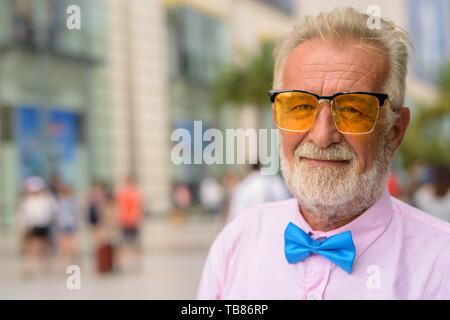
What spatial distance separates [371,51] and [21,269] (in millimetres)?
9838

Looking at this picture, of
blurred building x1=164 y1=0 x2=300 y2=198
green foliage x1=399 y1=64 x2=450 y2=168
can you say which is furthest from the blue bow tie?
green foliage x1=399 y1=64 x2=450 y2=168

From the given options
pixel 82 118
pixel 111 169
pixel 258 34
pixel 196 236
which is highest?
pixel 258 34

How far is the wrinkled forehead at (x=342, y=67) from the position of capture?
4.70 feet

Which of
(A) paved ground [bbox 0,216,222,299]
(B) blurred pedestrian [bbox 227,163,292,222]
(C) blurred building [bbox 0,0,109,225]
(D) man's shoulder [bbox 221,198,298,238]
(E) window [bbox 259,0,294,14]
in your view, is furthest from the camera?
(E) window [bbox 259,0,294,14]

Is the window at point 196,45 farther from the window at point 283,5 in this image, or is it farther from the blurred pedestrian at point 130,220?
the blurred pedestrian at point 130,220

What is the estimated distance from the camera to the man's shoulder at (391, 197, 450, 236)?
1.45 metres

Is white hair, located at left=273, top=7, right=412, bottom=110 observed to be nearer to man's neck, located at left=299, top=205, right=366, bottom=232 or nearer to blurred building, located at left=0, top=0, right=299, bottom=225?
man's neck, located at left=299, top=205, right=366, bottom=232

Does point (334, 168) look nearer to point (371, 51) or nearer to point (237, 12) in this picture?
point (371, 51)

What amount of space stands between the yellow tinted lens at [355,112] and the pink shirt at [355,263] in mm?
231

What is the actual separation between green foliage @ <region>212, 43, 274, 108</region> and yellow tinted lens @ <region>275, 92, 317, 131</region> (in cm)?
1587

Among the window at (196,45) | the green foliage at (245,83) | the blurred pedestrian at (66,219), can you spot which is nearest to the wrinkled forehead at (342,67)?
the blurred pedestrian at (66,219)

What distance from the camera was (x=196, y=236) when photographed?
14.8 m

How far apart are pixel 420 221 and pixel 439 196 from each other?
4939 mm
